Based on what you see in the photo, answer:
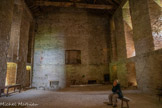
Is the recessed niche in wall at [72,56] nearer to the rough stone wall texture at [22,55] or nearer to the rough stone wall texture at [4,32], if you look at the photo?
the rough stone wall texture at [22,55]

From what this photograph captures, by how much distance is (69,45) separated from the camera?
40.1ft

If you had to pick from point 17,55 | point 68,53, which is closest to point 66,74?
point 68,53

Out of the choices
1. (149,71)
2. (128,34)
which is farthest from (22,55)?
(149,71)

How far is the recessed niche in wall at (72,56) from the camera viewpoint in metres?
12.2

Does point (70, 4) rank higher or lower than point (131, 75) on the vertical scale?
higher

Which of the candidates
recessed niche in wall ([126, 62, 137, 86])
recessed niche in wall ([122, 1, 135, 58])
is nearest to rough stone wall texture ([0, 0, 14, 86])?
recessed niche in wall ([122, 1, 135, 58])

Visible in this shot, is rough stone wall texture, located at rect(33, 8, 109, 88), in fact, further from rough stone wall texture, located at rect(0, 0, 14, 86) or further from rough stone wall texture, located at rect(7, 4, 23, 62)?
rough stone wall texture, located at rect(0, 0, 14, 86)

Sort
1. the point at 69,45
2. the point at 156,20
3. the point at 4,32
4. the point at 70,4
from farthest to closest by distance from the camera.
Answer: the point at 69,45 < the point at 70,4 < the point at 4,32 < the point at 156,20

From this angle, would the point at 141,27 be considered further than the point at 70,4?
No

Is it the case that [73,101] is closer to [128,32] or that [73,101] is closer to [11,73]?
[11,73]

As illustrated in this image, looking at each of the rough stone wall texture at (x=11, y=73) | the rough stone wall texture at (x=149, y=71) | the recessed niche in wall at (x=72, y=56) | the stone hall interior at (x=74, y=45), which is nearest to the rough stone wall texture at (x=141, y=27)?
the stone hall interior at (x=74, y=45)

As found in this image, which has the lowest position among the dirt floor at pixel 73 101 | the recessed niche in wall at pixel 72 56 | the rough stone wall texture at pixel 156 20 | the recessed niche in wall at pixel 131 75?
the dirt floor at pixel 73 101

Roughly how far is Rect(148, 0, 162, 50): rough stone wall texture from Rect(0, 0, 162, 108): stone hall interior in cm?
39

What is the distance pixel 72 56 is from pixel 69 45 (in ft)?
4.34
